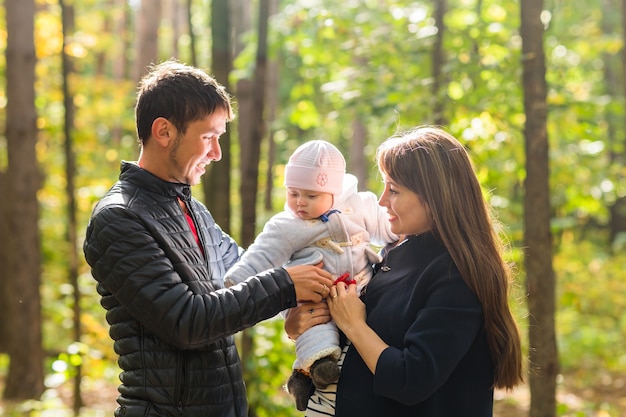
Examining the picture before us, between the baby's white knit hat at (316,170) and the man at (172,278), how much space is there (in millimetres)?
303

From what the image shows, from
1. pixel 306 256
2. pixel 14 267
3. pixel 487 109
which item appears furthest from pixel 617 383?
pixel 306 256

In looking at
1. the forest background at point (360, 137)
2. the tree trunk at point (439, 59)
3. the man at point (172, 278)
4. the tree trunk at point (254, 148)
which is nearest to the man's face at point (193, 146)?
the man at point (172, 278)

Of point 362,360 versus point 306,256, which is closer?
point 362,360

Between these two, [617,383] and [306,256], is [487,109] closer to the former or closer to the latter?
[306,256]

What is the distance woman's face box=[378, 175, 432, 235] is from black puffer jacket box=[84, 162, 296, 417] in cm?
42

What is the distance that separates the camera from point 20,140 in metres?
7.87

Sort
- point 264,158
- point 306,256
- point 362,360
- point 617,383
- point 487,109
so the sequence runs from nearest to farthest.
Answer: point 362,360, point 306,256, point 487,109, point 617,383, point 264,158

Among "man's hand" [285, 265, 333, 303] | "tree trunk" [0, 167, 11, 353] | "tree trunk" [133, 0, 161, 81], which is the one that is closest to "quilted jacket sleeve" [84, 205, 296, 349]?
"man's hand" [285, 265, 333, 303]

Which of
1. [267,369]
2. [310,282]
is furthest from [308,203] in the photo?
→ [267,369]

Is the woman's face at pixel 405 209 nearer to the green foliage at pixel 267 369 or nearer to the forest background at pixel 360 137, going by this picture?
the forest background at pixel 360 137

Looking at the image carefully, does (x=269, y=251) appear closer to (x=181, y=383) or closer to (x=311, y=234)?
(x=311, y=234)

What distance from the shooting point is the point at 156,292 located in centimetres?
221

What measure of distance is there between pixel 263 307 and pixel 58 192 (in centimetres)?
1180

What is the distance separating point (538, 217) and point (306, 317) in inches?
109
